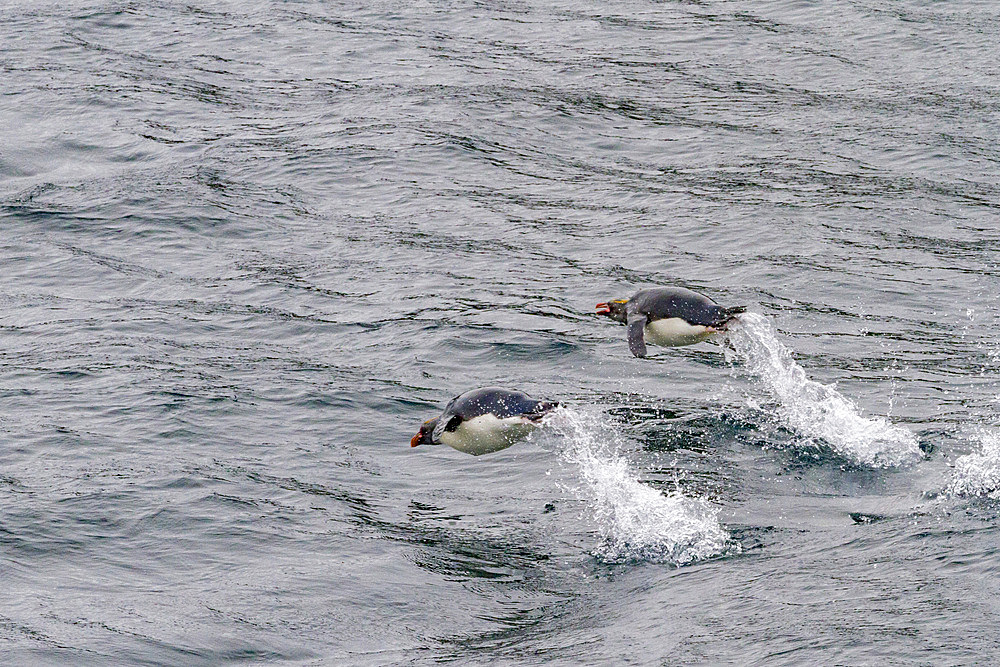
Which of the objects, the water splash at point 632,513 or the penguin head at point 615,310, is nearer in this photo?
the water splash at point 632,513

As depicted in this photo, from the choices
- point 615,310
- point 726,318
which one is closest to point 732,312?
point 726,318

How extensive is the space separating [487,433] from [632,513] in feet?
3.83

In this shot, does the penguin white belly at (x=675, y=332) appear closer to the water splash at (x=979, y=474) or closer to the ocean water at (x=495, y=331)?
the ocean water at (x=495, y=331)

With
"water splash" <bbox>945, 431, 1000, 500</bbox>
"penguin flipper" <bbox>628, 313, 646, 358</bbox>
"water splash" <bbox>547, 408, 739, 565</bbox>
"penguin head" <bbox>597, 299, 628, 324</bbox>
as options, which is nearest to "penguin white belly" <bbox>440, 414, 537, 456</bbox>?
"water splash" <bbox>547, 408, 739, 565</bbox>

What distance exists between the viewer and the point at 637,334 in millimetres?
11234

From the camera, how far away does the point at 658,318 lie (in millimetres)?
11375

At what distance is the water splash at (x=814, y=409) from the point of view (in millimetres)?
10539

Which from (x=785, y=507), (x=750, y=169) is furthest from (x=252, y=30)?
(x=785, y=507)

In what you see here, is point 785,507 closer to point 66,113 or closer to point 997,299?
point 997,299

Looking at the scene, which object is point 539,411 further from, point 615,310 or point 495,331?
point 495,331

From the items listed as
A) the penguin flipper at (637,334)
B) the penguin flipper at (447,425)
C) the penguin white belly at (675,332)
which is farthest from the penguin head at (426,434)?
the penguin white belly at (675,332)

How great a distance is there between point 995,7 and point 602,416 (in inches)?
533

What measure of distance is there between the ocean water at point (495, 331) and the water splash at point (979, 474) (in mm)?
35

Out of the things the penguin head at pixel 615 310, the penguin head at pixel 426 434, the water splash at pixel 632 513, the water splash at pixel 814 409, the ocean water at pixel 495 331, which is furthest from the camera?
the penguin head at pixel 615 310
